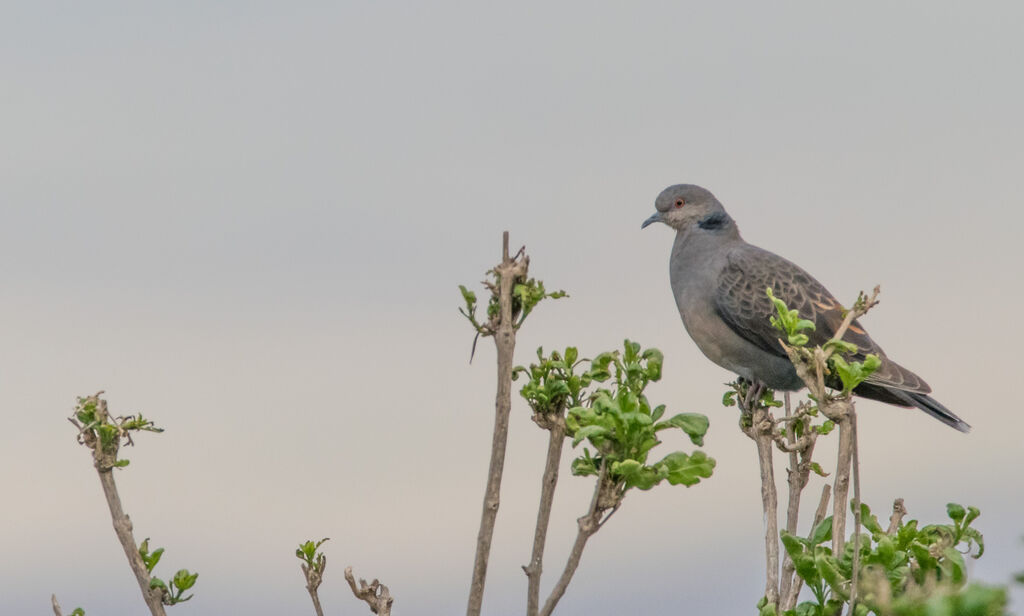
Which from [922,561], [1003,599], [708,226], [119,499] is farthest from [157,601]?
[708,226]

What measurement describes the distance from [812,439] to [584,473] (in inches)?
89.5

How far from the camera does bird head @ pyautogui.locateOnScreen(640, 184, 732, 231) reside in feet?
35.8

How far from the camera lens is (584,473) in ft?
14.3

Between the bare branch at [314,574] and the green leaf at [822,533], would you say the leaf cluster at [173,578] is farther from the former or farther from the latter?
the green leaf at [822,533]

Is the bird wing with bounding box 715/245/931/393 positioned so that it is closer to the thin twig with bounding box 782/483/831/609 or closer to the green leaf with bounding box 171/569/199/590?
the thin twig with bounding box 782/483/831/609

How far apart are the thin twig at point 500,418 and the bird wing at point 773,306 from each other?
17.6ft

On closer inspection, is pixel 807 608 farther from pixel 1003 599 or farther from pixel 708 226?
pixel 708 226

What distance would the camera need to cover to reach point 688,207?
431 inches

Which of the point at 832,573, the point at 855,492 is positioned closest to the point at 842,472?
the point at 855,492

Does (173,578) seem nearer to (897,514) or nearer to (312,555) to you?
(312,555)

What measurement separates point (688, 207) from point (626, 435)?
7053mm

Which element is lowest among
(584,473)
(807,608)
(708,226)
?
(807,608)

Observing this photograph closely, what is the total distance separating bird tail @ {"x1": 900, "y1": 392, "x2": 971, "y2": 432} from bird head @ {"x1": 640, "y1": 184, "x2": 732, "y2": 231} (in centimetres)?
240

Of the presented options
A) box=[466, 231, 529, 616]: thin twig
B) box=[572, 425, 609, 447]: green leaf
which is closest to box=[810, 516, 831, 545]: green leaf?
box=[572, 425, 609, 447]: green leaf
